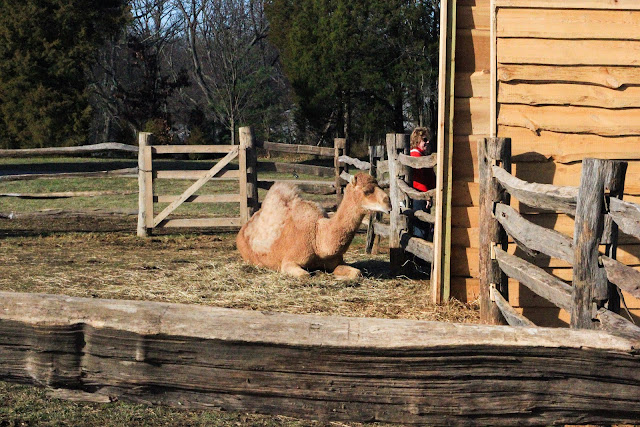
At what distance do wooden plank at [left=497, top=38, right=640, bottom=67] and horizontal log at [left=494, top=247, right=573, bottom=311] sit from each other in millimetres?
1492

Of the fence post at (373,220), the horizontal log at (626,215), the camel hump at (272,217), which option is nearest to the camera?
the horizontal log at (626,215)

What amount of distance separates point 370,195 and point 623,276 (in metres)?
4.81

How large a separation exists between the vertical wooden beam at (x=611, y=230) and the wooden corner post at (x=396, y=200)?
5146 millimetres

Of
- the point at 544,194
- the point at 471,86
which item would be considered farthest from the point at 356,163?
the point at 544,194

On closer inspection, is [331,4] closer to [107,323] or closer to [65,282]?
[65,282]

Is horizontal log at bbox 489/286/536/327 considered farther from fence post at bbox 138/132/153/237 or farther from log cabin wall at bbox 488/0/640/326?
fence post at bbox 138/132/153/237

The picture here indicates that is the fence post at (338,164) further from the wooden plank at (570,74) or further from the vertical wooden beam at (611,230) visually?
the vertical wooden beam at (611,230)

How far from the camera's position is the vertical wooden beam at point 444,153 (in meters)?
6.66

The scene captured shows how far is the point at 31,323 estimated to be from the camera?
377cm

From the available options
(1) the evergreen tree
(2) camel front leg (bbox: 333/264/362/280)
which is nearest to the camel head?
(2) camel front leg (bbox: 333/264/362/280)

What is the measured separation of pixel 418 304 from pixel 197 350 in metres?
3.94

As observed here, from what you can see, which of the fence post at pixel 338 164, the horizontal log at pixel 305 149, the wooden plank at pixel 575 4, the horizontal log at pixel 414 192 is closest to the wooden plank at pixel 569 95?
the wooden plank at pixel 575 4

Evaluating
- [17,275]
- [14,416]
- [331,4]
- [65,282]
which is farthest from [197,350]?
[331,4]

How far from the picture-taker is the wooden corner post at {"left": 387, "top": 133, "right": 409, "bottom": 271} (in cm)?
905
